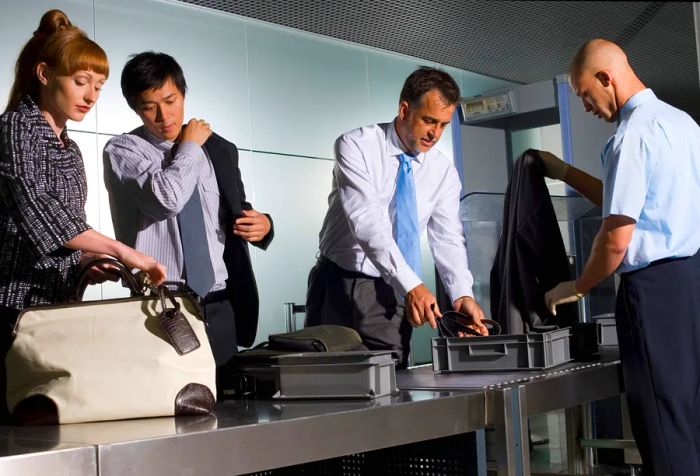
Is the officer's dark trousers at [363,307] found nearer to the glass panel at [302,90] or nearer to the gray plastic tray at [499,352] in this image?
the gray plastic tray at [499,352]

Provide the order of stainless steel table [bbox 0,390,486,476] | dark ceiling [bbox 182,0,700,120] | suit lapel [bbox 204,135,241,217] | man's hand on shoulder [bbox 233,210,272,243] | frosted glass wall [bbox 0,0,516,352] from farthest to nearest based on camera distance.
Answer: dark ceiling [bbox 182,0,700,120] < frosted glass wall [bbox 0,0,516,352] < suit lapel [bbox 204,135,241,217] < man's hand on shoulder [bbox 233,210,272,243] < stainless steel table [bbox 0,390,486,476]

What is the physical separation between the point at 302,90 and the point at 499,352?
3.54 meters

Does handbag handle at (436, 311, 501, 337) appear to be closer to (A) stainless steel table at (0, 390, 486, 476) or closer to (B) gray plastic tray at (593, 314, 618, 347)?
(B) gray plastic tray at (593, 314, 618, 347)

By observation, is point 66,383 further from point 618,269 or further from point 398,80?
point 398,80

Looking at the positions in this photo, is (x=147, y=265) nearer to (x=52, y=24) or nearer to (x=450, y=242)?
(x=52, y=24)

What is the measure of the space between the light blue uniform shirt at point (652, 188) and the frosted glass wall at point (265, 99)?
100 inches

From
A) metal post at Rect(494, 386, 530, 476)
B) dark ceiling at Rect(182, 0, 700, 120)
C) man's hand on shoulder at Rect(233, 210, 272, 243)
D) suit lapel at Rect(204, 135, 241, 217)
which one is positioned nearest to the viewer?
metal post at Rect(494, 386, 530, 476)

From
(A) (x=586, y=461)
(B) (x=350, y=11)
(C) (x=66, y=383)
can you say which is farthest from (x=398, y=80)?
(C) (x=66, y=383)

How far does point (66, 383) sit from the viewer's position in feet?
4.04

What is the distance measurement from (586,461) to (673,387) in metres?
0.90

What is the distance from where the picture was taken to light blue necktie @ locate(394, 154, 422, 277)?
2559 millimetres

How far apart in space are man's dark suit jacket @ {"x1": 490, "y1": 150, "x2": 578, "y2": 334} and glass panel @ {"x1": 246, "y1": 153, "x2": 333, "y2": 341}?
8.84 feet

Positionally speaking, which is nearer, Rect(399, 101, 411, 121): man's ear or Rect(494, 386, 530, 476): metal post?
Rect(494, 386, 530, 476): metal post

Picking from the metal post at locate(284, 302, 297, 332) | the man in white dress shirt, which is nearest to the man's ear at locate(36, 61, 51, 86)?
the man in white dress shirt
